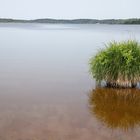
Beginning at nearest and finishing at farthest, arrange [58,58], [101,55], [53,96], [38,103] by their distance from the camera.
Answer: [38,103] → [53,96] → [101,55] → [58,58]

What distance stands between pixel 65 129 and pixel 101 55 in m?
4.91

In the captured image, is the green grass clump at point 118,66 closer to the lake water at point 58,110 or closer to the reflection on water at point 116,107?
the reflection on water at point 116,107

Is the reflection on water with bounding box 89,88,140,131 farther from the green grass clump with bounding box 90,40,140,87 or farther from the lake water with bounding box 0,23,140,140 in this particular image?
the green grass clump with bounding box 90,40,140,87

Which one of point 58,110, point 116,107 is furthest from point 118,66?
point 58,110

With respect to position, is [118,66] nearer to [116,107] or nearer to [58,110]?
[116,107]

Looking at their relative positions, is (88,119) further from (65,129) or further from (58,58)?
(58,58)

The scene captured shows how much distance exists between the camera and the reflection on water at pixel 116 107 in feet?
32.4

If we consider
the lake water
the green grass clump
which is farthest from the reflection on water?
the green grass clump

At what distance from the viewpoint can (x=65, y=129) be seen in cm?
933

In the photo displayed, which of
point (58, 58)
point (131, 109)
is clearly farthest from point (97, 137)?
point (58, 58)

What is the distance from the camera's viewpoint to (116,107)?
443 inches

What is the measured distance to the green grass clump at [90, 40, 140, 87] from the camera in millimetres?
13190

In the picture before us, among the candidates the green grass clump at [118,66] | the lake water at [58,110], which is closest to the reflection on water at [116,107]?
the lake water at [58,110]

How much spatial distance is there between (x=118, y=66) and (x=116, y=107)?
235 centimetres
